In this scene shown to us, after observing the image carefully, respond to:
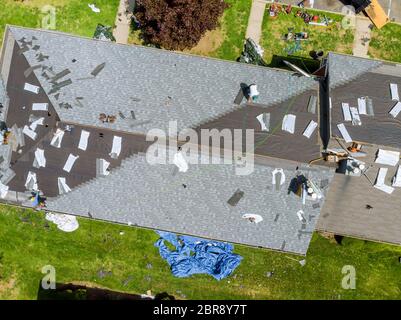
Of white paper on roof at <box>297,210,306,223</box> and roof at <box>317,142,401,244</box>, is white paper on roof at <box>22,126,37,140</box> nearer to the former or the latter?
white paper on roof at <box>297,210,306,223</box>

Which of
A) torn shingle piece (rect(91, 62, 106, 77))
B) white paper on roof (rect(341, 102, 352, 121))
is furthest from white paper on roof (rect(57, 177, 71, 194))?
white paper on roof (rect(341, 102, 352, 121))

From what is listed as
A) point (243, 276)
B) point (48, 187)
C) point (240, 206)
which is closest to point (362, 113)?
point (240, 206)

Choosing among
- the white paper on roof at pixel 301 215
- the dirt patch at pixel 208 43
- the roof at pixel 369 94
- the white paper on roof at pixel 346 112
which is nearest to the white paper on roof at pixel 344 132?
the roof at pixel 369 94

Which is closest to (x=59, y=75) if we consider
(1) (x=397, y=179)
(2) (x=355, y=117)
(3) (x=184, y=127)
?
(3) (x=184, y=127)

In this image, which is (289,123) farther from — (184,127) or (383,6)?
(383,6)
